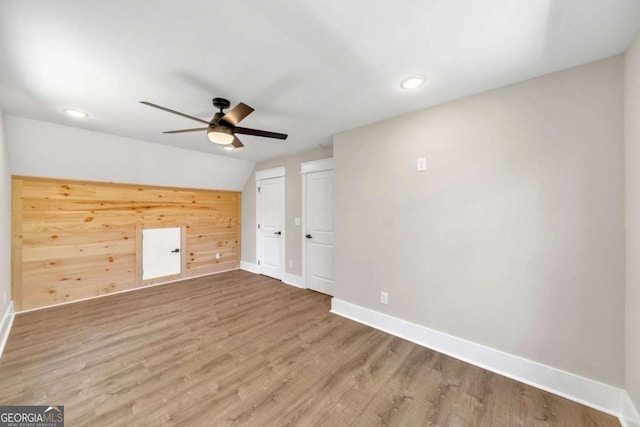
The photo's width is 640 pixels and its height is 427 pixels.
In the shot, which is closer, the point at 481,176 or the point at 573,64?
the point at 573,64

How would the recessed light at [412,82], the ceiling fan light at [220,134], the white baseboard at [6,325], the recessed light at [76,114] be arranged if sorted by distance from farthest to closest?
1. the recessed light at [76,114]
2. the white baseboard at [6,325]
3. the ceiling fan light at [220,134]
4. the recessed light at [412,82]

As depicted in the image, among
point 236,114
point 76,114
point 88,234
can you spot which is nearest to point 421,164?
point 236,114

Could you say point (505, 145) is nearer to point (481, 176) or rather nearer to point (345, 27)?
point (481, 176)

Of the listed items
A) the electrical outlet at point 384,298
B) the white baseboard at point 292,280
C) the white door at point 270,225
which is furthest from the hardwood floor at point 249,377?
the white door at point 270,225

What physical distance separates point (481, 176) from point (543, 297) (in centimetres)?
104

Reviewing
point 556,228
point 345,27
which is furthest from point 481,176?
point 345,27

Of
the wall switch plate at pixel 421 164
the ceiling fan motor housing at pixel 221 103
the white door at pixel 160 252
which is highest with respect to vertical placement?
→ the ceiling fan motor housing at pixel 221 103

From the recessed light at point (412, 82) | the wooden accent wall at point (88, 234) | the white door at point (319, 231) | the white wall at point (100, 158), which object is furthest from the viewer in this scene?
the white door at point (319, 231)

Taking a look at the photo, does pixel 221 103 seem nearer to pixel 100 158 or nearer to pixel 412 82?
pixel 412 82

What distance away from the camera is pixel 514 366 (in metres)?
1.83

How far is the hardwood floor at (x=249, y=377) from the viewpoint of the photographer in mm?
1485

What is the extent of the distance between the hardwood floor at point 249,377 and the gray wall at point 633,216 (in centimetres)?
42

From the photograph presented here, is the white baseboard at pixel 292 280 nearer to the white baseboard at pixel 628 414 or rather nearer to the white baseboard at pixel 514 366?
the white baseboard at pixel 514 366

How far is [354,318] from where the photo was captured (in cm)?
280
